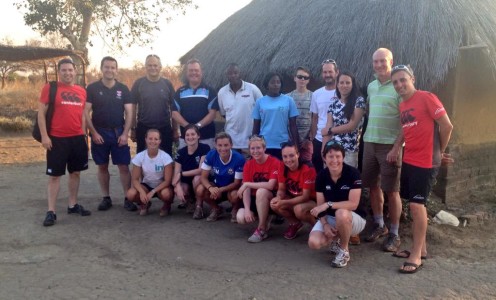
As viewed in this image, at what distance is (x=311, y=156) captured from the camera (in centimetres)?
552

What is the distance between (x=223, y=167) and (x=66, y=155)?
6.09 feet

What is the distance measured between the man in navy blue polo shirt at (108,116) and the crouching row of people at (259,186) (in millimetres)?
375

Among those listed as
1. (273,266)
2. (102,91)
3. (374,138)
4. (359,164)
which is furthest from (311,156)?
(102,91)

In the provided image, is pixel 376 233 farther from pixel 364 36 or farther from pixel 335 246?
pixel 364 36

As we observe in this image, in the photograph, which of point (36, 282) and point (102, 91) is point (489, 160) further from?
point (36, 282)

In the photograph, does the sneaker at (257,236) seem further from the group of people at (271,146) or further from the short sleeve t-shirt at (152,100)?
the short sleeve t-shirt at (152,100)

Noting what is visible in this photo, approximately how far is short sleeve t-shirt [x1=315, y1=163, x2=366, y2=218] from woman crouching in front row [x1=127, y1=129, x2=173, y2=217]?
2112 millimetres

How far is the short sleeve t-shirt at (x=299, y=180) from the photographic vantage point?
4678 millimetres

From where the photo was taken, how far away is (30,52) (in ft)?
34.2

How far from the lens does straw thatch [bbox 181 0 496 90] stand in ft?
18.6

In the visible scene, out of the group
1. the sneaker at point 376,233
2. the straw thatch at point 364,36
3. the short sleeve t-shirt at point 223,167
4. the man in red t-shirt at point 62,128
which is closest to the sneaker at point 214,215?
the short sleeve t-shirt at point 223,167

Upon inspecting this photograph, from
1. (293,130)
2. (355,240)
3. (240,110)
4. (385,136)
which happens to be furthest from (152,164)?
(385,136)

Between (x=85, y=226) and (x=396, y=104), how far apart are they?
3.70 meters

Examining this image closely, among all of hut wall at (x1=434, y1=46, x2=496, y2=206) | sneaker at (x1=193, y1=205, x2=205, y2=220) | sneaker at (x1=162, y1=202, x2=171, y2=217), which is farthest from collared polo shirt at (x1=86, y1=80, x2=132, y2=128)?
hut wall at (x1=434, y1=46, x2=496, y2=206)
